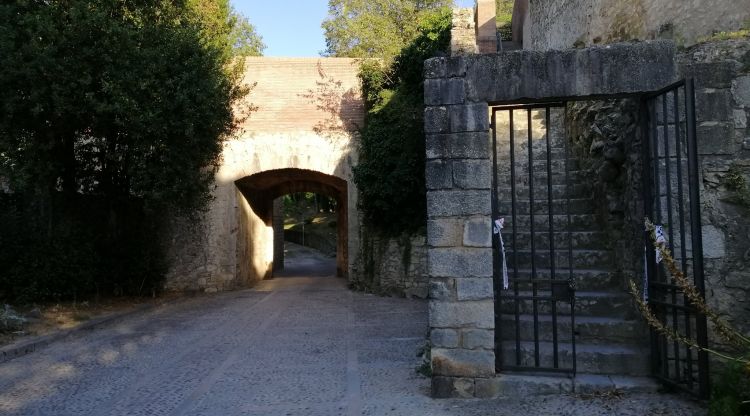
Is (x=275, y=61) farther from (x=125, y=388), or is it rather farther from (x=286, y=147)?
(x=125, y=388)

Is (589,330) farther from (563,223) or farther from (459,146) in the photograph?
(459,146)

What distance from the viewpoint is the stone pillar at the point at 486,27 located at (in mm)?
16453

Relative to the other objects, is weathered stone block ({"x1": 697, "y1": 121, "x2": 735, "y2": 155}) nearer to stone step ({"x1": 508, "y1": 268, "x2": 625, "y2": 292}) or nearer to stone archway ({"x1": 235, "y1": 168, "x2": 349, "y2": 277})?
stone step ({"x1": 508, "y1": 268, "x2": 625, "y2": 292})

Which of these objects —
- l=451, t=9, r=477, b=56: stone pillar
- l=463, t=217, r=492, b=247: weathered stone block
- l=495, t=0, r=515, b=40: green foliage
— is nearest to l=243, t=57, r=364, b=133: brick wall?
l=451, t=9, r=477, b=56: stone pillar

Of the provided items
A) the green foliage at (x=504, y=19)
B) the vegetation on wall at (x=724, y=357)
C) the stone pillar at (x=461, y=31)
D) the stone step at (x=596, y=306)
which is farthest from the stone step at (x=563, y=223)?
the green foliage at (x=504, y=19)

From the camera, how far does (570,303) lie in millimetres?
4688

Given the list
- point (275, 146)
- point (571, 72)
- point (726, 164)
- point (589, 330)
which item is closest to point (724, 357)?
point (589, 330)

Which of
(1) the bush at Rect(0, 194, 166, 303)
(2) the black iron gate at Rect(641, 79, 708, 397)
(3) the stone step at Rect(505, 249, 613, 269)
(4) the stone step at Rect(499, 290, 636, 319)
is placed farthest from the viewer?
(1) the bush at Rect(0, 194, 166, 303)

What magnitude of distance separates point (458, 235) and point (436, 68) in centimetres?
137

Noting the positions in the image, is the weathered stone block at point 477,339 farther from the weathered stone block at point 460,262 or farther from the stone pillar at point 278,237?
the stone pillar at point 278,237

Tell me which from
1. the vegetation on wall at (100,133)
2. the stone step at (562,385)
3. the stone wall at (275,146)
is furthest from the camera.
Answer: the stone wall at (275,146)

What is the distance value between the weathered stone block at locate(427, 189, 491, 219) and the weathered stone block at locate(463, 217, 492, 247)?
0.06m

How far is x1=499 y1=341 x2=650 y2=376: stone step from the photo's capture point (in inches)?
181

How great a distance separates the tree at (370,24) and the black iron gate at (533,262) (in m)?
8.01
